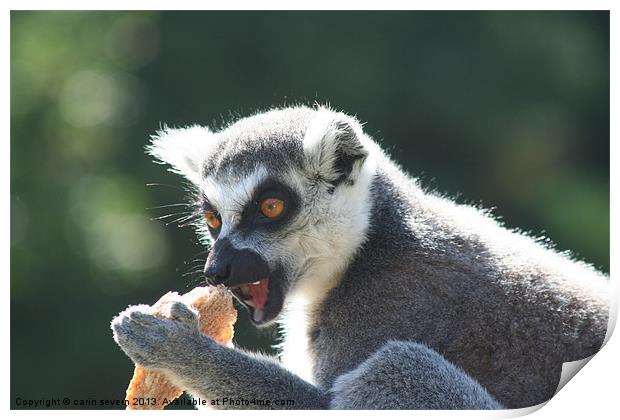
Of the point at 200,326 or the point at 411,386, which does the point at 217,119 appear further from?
the point at 411,386

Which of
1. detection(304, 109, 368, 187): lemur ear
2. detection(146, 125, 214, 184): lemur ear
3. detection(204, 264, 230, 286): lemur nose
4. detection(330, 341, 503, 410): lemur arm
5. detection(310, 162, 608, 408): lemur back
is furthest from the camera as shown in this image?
detection(146, 125, 214, 184): lemur ear

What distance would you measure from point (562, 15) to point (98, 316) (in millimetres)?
4277

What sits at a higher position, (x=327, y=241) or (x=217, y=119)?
(x=327, y=241)

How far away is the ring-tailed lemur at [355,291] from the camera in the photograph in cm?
396

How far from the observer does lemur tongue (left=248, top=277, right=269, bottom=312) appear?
423 cm

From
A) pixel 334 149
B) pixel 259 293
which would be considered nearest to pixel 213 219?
pixel 259 293

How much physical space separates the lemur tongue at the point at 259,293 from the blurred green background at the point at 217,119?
91 cm

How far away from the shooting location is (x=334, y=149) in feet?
14.1

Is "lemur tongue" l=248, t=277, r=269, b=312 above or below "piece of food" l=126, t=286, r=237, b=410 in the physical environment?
above

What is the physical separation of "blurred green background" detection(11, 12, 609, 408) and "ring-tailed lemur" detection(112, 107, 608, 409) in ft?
2.83

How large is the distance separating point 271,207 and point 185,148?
84cm

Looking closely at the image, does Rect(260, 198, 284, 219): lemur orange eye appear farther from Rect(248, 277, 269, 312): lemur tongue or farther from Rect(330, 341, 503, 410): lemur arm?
Rect(330, 341, 503, 410): lemur arm

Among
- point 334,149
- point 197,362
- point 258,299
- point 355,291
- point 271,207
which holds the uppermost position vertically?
point 334,149

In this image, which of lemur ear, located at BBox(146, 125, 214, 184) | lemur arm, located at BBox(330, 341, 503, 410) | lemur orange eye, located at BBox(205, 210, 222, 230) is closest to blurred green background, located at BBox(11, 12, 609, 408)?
lemur ear, located at BBox(146, 125, 214, 184)
